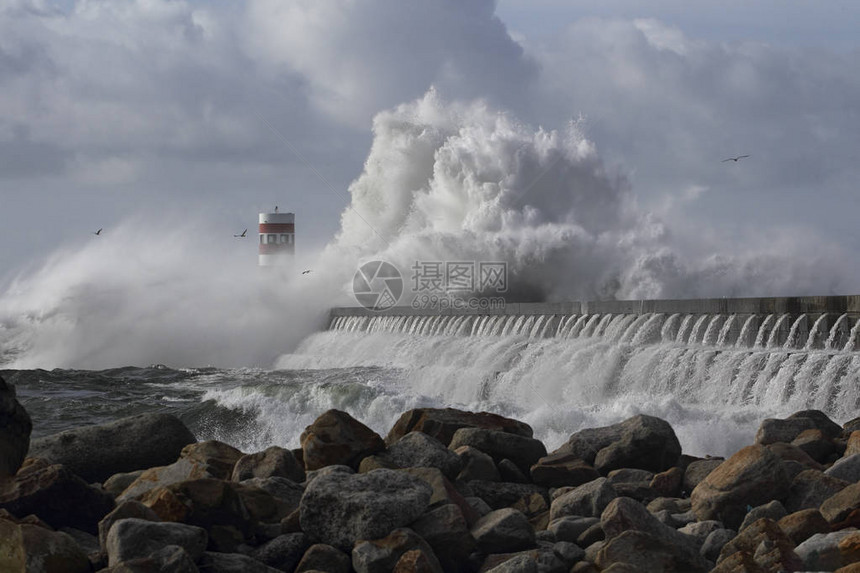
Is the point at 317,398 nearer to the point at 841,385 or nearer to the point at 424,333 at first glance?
the point at 841,385

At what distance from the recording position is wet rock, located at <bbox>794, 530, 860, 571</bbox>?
15.5ft

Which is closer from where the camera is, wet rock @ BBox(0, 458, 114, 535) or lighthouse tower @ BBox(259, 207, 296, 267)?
wet rock @ BBox(0, 458, 114, 535)

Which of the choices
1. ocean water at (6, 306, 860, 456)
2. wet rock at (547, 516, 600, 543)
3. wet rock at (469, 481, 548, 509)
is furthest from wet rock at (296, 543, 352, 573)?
ocean water at (6, 306, 860, 456)

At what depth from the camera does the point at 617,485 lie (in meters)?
6.51

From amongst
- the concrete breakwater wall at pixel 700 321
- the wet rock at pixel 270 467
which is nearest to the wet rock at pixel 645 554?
the wet rock at pixel 270 467

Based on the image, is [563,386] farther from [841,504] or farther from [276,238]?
[276,238]

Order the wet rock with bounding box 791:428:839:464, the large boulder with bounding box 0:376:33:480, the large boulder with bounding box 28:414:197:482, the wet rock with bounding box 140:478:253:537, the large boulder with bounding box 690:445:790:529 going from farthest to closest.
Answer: the large boulder with bounding box 28:414:197:482 < the wet rock with bounding box 791:428:839:464 < the large boulder with bounding box 690:445:790:529 < the large boulder with bounding box 0:376:33:480 < the wet rock with bounding box 140:478:253:537

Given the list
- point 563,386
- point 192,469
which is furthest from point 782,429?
point 563,386

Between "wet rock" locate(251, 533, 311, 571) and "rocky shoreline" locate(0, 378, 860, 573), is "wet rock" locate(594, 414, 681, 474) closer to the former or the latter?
"rocky shoreline" locate(0, 378, 860, 573)

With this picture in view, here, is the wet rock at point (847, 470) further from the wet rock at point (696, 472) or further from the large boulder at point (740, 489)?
the wet rock at point (696, 472)

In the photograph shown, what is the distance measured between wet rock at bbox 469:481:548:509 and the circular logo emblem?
30425 millimetres

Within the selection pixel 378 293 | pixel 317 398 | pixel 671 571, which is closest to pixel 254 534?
pixel 671 571

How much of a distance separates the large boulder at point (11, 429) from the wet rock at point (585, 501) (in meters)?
3.11

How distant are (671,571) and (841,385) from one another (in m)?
7.08
